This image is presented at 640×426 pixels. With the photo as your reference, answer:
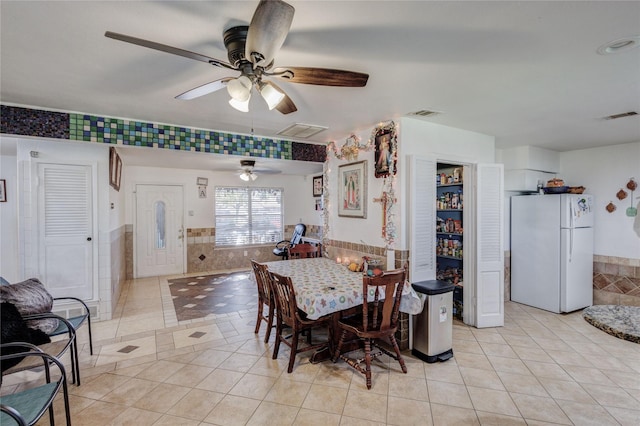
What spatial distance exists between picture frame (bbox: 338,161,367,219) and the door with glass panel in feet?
12.7

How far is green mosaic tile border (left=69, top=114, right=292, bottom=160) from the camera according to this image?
3172 mm

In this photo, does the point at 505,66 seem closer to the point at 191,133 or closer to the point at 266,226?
the point at 191,133

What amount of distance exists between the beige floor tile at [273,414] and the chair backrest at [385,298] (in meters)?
0.82

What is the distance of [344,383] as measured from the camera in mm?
2465

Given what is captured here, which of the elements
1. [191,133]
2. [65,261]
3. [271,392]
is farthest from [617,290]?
[65,261]

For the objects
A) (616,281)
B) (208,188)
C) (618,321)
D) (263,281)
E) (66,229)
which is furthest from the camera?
(208,188)

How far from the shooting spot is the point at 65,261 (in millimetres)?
3469

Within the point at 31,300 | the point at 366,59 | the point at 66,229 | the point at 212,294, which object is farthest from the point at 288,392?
the point at 66,229

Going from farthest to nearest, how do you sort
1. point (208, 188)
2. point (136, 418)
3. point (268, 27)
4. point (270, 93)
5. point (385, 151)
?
point (208, 188), point (385, 151), point (136, 418), point (270, 93), point (268, 27)

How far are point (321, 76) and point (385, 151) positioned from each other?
1.73 m

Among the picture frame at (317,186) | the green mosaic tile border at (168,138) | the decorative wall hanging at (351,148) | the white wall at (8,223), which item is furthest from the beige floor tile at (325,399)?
the picture frame at (317,186)

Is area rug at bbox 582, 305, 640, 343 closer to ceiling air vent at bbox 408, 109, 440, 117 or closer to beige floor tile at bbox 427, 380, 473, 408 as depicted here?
beige floor tile at bbox 427, 380, 473, 408

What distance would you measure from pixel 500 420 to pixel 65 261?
4449mm

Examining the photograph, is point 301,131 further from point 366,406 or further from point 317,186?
point 317,186
